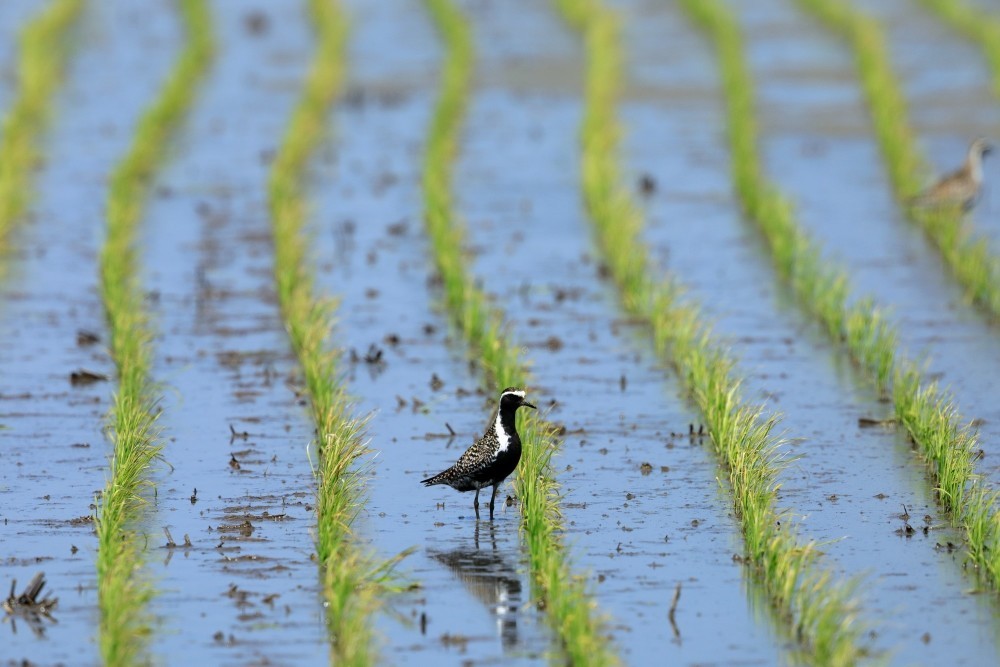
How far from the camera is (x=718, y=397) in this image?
9391mm

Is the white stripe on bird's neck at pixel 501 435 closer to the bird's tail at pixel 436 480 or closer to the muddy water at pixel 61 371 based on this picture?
the bird's tail at pixel 436 480

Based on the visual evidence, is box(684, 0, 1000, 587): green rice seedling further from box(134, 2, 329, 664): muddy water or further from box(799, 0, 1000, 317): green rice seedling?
box(134, 2, 329, 664): muddy water

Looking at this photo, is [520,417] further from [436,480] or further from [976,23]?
[976,23]

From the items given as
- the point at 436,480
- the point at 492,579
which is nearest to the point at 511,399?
the point at 436,480

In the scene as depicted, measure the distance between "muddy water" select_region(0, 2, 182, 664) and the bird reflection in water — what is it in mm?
1377

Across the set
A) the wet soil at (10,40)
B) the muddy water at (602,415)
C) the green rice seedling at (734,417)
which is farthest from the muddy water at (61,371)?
the green rice seedling at (734,417)

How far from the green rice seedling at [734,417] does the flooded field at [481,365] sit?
101 millimetres

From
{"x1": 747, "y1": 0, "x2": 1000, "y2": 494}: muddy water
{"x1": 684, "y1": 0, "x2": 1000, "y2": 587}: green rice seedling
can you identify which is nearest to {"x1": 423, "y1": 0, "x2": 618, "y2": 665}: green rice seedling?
{"x1": 684, "y1": 0, "x2": 1000, "y2": 587}: green rice seedling

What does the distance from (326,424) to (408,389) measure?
70.0 inches

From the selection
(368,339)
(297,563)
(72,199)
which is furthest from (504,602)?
(72,199)

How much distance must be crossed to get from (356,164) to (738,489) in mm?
9490

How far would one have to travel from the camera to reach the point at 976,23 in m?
23.4

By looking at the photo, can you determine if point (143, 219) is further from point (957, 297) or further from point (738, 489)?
point (738, 489)

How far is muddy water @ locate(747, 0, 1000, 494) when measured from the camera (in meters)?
11.2
